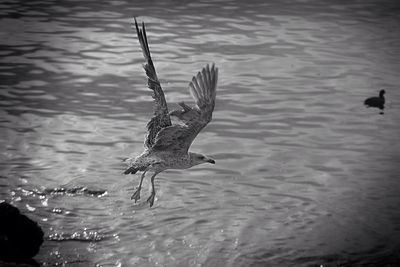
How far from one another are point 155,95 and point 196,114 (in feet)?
2.13

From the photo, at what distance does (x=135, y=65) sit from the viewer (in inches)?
715

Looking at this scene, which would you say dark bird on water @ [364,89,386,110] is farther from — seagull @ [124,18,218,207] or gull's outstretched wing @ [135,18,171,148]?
gull's outstretched wing @ [135,18,171,148]

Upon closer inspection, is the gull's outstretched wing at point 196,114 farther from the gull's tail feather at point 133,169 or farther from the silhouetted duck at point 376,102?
the silhouetted duck at point 376,102

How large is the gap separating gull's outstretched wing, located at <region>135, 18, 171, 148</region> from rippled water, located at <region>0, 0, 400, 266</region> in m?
1.88

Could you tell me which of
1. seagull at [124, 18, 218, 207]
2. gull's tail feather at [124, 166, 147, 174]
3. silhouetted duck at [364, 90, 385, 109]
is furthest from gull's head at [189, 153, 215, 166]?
silhouetted duck at [364, 90, 385, 109]

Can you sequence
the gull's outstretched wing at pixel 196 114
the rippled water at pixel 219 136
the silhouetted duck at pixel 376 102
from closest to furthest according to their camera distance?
the gull's outstretched wing at pixel 196 114
the rippled water at pixel 219 136
the silhouetted duck at pixel 376 102

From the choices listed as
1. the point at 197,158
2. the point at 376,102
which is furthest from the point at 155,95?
the point at 376,102

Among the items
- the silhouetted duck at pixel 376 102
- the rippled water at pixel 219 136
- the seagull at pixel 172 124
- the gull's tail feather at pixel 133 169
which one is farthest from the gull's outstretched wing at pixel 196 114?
Answer: the silhouetted duck at pixel 376 102

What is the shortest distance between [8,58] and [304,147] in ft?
30.7

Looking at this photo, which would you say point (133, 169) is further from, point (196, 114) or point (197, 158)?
point (197, 158)

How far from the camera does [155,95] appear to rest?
8852 mm

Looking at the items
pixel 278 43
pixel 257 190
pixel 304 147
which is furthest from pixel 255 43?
pixel 257 190

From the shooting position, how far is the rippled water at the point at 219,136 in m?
10.0

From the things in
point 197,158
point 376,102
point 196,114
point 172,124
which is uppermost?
point 196,114
